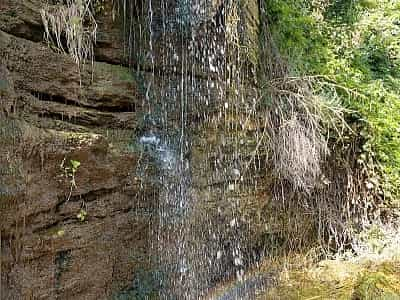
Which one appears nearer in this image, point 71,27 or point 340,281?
point 71,27

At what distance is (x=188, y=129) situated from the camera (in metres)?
3.48

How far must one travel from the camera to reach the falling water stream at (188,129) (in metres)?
3.35

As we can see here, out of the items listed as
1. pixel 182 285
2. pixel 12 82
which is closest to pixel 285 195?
pixel 182 285

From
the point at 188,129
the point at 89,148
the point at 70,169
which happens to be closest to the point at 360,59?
the point at 188,129

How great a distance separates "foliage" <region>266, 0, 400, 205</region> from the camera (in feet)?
13.5

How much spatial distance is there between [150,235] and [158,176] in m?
0.44

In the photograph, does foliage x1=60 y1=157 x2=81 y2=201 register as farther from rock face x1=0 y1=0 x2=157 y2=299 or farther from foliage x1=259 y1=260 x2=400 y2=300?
foliage x1=259 y1=260 x2=400 y2=300

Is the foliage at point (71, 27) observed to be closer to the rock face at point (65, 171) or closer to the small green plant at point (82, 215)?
the rock face at point (65, 171)

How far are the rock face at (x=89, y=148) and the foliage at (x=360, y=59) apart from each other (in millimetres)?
784

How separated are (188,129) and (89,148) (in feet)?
3.12

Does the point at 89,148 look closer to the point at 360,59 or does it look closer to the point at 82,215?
the point at 82,215

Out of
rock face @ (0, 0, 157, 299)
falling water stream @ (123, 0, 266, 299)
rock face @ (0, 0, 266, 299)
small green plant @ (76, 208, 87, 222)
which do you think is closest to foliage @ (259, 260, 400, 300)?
falling water stream @ (123, 0, 266, 299)

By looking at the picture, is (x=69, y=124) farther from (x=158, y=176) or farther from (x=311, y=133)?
(x=311, y=133)

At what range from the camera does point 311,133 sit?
3738 millimetres
